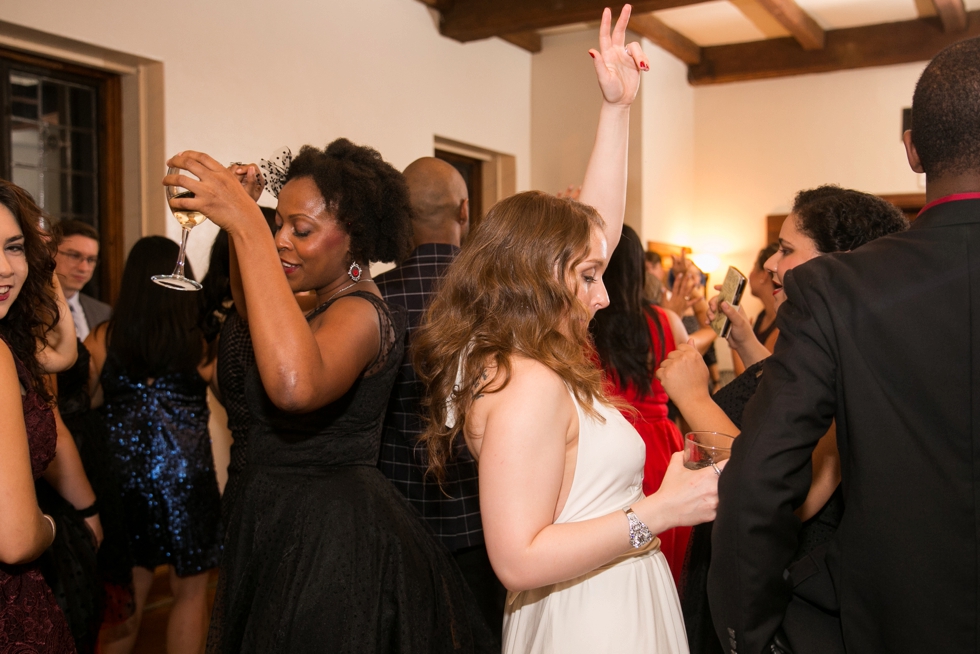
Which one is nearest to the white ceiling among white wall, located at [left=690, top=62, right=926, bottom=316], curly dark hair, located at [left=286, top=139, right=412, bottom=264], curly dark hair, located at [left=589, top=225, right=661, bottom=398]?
white wall, located at [left=690, top=62, right=926, bottom=316]

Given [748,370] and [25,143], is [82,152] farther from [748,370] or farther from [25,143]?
[748,370]

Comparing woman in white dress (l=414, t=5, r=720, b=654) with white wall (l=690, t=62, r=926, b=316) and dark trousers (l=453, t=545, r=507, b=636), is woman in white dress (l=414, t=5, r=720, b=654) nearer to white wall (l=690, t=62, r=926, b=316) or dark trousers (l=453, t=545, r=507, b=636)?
dark trousers (l=453, t=545, r=507, b=636)

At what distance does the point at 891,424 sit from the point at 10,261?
1537 mm

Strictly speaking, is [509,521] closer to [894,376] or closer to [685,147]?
[894,376]

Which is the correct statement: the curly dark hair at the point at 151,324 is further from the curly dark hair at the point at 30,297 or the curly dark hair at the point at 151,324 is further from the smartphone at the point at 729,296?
the smartphone at the point at 729,296

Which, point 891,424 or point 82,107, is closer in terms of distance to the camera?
point 891,424

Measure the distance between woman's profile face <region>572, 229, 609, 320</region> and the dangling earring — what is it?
653mm

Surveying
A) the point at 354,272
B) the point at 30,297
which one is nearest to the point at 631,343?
the point at 354,272

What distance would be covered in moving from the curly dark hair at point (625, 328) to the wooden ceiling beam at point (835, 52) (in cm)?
533

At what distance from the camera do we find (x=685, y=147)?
7.78m

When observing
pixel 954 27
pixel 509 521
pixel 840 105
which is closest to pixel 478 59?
pixel 840 105

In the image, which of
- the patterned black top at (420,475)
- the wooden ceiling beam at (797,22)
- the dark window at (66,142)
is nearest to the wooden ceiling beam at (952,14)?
the wooden ceiling beam at (797,22)

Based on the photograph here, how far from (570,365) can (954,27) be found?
679 cm

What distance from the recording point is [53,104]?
13.4 feet
